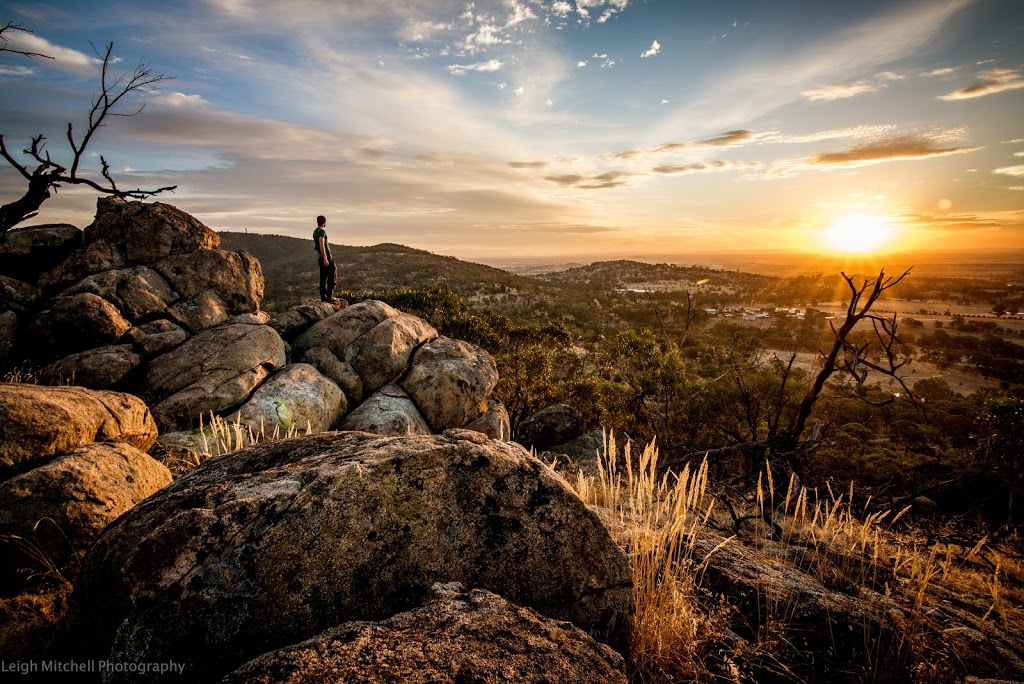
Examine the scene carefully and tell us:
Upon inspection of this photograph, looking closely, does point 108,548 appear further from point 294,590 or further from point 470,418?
point 470,418

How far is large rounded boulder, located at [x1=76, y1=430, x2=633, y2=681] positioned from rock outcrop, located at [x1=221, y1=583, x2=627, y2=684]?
35 centimetres

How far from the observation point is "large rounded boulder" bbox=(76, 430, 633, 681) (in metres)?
1.90

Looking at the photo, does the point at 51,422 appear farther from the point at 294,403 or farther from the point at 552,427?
the point at 552,427

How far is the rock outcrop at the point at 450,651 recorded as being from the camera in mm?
1448

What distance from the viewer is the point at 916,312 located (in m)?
63.8

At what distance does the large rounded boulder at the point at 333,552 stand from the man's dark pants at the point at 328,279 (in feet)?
42.9

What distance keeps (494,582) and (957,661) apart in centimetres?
363

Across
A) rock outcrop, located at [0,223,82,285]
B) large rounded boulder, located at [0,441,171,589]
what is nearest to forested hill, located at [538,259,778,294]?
rock outcrop, located at [0,223,82,285]

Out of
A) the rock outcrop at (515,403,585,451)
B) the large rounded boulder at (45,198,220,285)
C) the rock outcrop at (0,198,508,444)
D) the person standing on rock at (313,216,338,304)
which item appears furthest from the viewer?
the rock outcrop at (515,403,585,451)

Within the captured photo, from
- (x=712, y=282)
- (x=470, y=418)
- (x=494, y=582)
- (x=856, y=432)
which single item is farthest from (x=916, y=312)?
(x=494, y=582)

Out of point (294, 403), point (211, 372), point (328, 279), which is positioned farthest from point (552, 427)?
point (211, 372)

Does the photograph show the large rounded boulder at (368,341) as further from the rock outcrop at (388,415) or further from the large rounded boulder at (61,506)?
the large rounded boulder at (61,506)

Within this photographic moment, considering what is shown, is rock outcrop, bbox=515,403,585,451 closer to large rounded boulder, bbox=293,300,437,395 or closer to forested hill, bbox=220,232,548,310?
large rounded boulder, bbox=293,300,437,395

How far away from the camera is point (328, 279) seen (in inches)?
590
